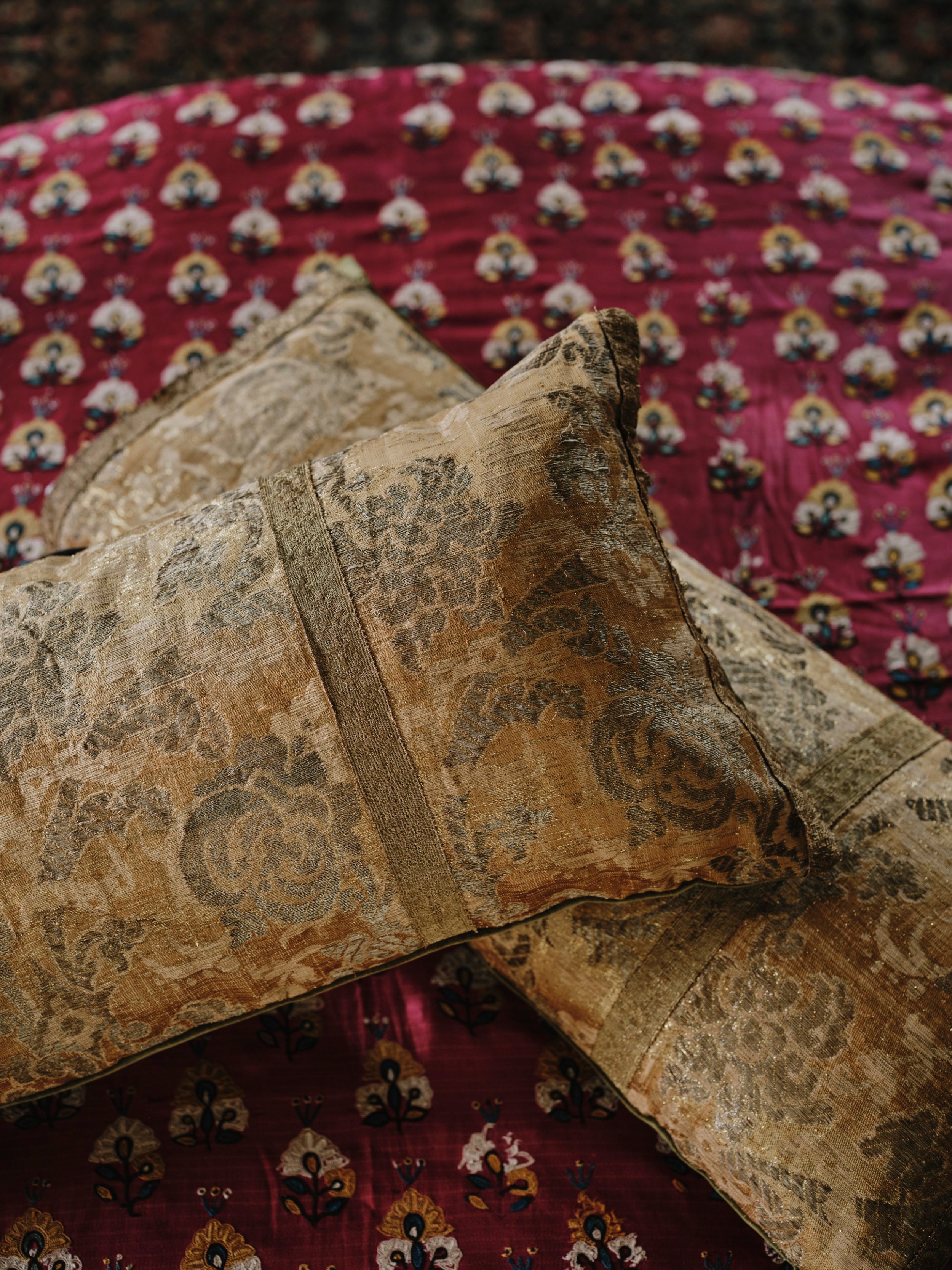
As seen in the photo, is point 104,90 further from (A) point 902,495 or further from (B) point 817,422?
(A) point 902,495

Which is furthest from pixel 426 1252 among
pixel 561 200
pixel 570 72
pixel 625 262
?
pixel 570 72

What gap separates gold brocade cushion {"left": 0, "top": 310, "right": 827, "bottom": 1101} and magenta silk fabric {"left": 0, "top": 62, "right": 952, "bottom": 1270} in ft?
0.66

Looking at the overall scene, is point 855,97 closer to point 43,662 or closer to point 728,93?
point 728,93

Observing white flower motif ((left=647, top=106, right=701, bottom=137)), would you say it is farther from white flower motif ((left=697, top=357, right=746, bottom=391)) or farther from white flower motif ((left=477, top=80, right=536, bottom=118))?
white flower motif ((left=697, top=357, right=746, bottom=391))

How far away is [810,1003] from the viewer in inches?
30.8

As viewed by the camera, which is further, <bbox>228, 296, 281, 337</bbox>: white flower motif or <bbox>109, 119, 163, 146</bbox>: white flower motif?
<bbox>109, 119, 163, 146</bbox>: white flower motif

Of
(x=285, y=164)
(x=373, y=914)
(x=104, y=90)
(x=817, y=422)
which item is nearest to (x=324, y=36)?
(x=104, y=90)

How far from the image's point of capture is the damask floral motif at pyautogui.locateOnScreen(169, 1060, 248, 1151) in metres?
0.91

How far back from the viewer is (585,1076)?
941 mm

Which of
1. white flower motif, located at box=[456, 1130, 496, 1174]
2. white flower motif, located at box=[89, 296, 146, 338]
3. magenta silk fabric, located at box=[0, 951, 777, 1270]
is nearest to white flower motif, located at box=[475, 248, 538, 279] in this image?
white flower motif, located at box=[89, 296, 146, 338]

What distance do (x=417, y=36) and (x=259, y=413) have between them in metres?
1.90

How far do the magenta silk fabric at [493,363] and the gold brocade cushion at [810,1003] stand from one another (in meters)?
0.13

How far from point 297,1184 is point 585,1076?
0.91 ft

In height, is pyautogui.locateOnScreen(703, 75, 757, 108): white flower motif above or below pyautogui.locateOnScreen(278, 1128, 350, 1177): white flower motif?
above
